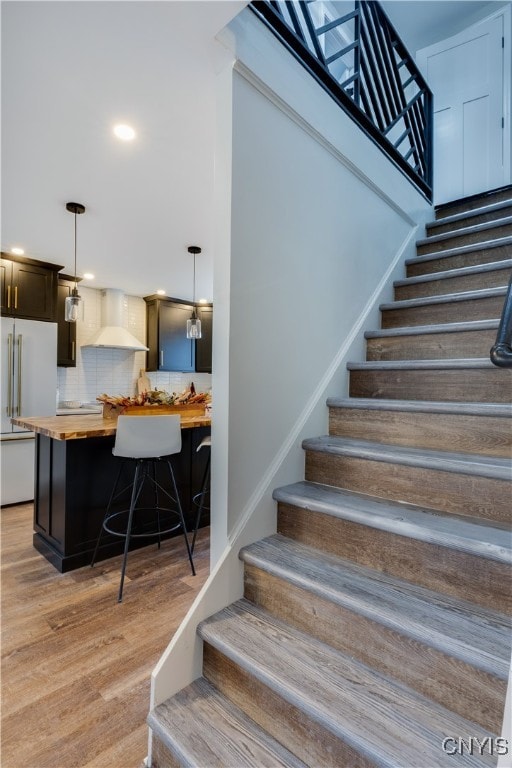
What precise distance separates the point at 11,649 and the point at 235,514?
1.30 m

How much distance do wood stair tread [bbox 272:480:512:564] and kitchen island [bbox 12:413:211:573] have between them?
4.75ft

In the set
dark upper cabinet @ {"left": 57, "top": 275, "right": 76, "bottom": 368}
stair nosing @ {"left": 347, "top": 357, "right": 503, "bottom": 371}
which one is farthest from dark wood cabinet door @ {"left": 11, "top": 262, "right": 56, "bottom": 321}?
stair nosing @ {"left": 347, "top": 357, "right": 503, "bottom": 371}

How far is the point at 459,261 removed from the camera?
229 cm

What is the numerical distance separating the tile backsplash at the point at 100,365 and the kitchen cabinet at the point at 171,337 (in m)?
0.17

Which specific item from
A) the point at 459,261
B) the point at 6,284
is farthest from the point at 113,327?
the point at 459,261

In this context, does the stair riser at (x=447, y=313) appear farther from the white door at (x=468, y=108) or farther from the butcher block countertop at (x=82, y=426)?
the white door at (x=468, y=108)

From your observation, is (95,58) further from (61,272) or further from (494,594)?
(61,272)

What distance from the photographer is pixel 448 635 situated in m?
0.92

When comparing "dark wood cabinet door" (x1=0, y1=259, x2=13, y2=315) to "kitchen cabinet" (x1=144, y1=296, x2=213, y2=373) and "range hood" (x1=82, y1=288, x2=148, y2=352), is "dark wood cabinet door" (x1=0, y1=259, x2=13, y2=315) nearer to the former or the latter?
"range hood" (x1=82, y1=288, x2=148, y2=352)

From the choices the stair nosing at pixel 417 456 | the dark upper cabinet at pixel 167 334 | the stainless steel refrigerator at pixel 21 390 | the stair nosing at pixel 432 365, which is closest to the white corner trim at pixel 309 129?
the stair nosing at pixel 432 365

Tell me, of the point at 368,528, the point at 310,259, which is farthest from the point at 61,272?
the point at 368,528

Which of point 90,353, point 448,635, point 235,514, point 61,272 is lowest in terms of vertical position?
point 448,635

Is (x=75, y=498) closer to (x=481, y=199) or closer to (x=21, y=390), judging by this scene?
(x=21, y=390)

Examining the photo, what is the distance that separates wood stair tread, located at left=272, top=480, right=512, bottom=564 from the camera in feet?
3.40
